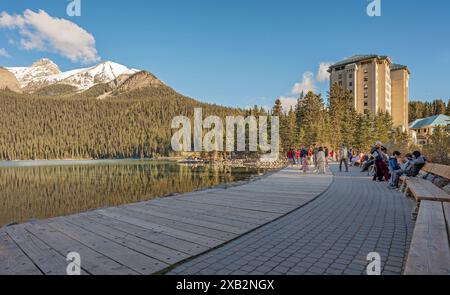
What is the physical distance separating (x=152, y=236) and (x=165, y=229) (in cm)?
47

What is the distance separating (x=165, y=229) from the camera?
529 cm

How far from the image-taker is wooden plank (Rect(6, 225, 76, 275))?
3.50 m

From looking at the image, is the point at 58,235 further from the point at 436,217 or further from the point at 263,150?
the point at 263,150

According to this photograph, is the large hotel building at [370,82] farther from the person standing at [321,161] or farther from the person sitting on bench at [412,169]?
the person sitting on bench at [412,169]

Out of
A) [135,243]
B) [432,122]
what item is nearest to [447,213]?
[135,243]

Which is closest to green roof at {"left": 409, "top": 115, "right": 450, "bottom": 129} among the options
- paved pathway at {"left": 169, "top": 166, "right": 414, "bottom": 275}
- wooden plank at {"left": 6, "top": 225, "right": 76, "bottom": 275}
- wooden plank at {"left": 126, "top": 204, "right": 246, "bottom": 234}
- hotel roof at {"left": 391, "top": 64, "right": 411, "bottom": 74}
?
hotel roof at {"left": 391, "top": 64, "right": 411, "bottom": 74}

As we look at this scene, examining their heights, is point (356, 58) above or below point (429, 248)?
above

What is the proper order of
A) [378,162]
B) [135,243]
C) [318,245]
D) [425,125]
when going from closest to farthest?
1. [318,245]
2. [135,243]
3. [378,162]
4. [425,125]

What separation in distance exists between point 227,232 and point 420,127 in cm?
9313

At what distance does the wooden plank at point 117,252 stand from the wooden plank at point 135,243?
9 cm

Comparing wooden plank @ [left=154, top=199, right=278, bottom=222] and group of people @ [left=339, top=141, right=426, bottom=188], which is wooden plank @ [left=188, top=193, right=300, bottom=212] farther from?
group of people @ [left=339, top=141, right=426, bottom=188]

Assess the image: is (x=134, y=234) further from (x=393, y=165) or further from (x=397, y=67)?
(x=397, y=67)

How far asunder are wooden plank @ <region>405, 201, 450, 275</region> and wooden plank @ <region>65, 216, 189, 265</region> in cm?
269
